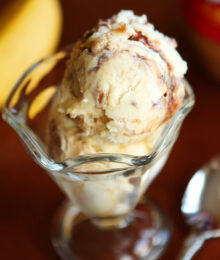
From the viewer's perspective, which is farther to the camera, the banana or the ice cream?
the banana

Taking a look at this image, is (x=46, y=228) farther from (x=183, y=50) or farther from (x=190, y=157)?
(x=183, y=50)

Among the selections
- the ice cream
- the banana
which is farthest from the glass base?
the banana

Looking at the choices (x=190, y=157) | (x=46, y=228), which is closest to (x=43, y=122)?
(x=46, y=228)

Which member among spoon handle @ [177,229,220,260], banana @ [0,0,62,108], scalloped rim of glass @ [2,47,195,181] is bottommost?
spoon handle @ [177,229,220,260]

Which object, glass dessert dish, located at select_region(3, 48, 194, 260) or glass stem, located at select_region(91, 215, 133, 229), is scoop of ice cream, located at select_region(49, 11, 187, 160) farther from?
glass stem, located at select_region(91, 215, 133, 229)

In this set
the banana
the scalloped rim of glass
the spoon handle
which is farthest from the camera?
the banana

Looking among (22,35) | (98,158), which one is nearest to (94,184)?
(98,158)

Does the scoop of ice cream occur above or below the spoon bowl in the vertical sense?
above
